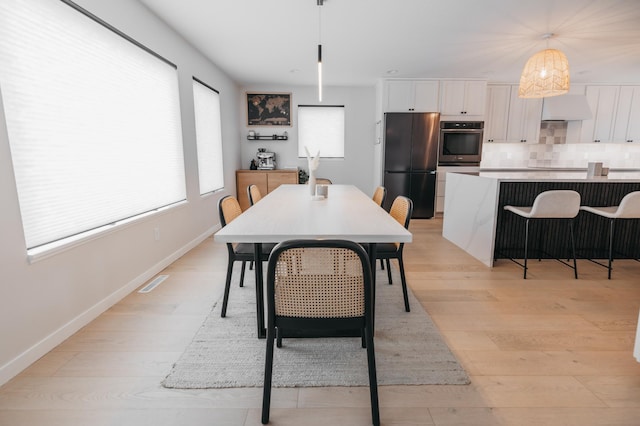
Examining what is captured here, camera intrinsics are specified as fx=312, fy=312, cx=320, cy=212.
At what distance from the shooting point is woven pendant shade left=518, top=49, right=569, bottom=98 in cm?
295

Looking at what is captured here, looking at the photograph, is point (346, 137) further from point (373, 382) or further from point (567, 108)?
point (373, 382)

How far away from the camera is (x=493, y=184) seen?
9.98 ft

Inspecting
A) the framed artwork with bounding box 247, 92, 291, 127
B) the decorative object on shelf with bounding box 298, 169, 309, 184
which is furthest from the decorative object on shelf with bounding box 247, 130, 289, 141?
the decorative object on shelf with bounding box 298, 169, 309, 184

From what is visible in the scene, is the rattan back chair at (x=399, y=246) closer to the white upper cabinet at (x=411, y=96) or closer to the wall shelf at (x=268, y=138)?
the white upper cabinet at (x=411, y=96)

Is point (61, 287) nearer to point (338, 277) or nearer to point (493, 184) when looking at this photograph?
point (338, 277)

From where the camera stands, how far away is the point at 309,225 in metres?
1.64

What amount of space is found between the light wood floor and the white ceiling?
98.8 inches

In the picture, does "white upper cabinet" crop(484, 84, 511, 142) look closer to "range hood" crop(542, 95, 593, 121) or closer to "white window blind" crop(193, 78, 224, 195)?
"range hood" crop(542, 95, 593, 121)

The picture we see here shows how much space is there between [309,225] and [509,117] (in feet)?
18.3

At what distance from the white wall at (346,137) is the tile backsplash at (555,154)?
2.21 meters

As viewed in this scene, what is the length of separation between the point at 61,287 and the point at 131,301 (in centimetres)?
56

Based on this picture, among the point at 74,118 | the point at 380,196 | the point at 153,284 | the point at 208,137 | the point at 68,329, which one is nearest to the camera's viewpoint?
the point at 68,329

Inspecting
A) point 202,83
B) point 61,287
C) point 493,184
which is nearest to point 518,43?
point 493,184

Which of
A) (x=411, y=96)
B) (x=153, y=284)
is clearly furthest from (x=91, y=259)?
(x=411, y=96)
